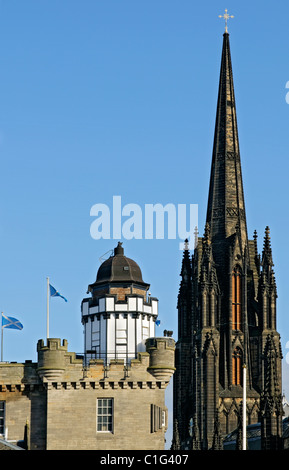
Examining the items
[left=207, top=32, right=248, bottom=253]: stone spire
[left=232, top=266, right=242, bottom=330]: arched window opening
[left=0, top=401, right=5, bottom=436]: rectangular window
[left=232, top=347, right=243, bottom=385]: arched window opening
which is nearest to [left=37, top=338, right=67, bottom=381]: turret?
[left=0, top=401, right=5, bottom=436]: rectangular window

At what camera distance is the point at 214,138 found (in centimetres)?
15975

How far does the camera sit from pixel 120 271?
72875mm

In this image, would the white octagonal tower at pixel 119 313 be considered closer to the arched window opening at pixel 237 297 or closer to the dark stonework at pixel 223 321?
the dark stonework at pixel 223 321

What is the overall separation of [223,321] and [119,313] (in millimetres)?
76746

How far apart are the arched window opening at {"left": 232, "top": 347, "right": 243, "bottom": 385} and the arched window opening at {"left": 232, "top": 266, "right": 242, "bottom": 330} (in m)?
3.03

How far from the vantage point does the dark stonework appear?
466ft

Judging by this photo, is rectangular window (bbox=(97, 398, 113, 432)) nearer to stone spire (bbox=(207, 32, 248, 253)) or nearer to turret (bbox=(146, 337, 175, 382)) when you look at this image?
turret (bbox=(146, 337, 175, 382))

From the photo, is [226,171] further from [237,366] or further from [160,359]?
[160,359]

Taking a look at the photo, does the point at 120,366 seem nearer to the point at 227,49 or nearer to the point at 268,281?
the point at 268,281

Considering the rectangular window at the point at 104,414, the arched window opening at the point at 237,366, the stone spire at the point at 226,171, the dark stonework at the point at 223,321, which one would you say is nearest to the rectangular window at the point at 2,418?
the rectangular window at the point at 104,414

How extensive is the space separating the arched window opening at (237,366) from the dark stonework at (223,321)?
12 cm

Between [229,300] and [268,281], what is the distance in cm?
517
